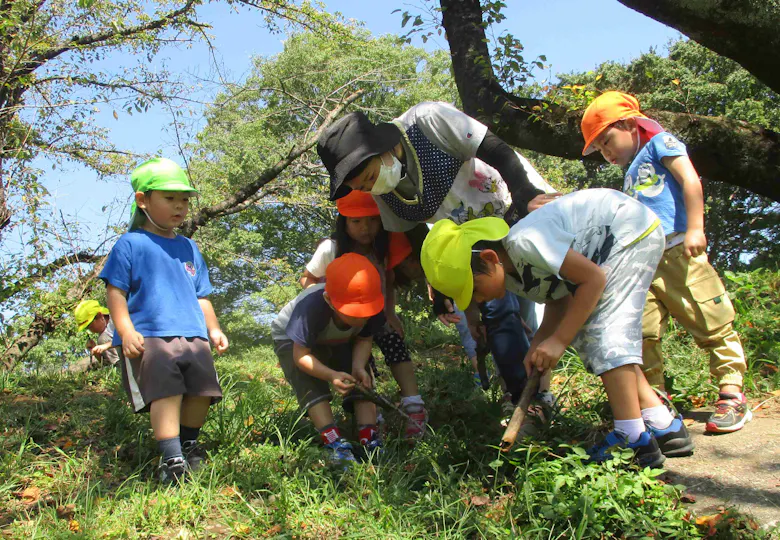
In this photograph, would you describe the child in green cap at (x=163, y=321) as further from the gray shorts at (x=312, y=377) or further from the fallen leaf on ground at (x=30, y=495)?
the fallen leaf on ground at (x=30, y=495)

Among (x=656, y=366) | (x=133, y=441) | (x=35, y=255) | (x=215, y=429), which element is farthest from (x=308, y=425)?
(x=35, y=255)

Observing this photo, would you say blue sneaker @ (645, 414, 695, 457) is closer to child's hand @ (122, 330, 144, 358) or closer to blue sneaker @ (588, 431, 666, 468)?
blue sneaker @ (588, 431, 666, 468)

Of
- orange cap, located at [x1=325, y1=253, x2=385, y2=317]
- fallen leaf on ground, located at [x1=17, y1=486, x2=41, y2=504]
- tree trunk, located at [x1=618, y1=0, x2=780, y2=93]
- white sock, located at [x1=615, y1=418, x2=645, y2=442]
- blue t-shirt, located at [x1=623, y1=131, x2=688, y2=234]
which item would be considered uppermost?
tree trunk, located at [x1=618, y1=0, x2=780, y2=93]

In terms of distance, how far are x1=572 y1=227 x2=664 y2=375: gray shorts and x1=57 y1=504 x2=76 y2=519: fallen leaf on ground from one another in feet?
7.46

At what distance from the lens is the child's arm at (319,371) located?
3.18 m

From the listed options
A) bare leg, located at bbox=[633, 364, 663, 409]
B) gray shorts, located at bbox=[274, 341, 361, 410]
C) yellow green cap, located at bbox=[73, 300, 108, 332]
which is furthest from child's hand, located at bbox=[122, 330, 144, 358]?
yellow green cap, located at bbox=[73, 300, 108, 332]

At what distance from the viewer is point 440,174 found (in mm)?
3059

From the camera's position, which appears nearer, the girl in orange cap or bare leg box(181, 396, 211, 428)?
bare leg box(181, 396, 211, 428)

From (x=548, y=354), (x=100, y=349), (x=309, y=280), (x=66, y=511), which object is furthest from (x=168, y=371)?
(x=100, y=349)

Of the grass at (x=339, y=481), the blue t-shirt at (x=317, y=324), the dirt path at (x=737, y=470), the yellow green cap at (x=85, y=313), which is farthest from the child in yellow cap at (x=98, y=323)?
the dirt path at (x=737, y=470)

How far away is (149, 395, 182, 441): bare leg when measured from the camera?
294cm

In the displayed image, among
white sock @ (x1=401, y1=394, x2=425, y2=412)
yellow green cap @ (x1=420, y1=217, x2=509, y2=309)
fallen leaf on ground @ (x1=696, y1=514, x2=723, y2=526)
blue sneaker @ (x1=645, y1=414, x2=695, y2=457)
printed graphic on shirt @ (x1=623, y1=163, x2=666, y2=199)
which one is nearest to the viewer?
fallen leaf on ground @ (x1=696, y1=514, x2=723, y2=526)

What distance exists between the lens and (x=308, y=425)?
3.62 m

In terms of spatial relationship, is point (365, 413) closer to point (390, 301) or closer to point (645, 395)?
point (390, 301)
